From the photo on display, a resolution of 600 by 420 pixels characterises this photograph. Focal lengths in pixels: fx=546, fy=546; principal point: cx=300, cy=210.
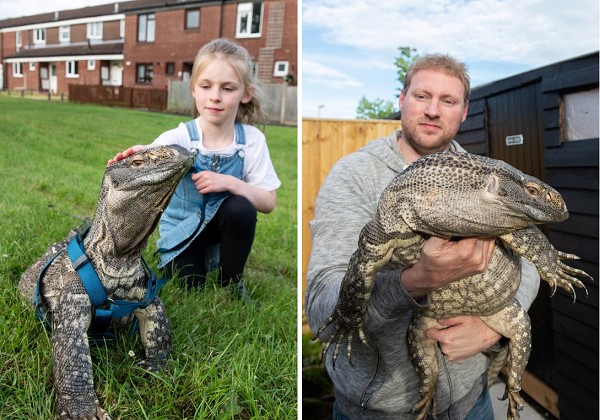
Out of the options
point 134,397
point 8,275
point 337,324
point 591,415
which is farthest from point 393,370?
point 591,415

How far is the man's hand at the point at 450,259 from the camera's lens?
680mm

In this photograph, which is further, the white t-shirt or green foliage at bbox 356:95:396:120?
green foliage at bbox 356:95:396:120

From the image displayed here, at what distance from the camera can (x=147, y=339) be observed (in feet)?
3.30

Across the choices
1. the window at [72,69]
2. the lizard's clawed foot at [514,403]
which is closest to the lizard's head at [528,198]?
the lizard's clawed foot at [514,403]

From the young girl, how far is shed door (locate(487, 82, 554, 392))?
0.59 m

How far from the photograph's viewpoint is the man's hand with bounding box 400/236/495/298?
26.8 inches

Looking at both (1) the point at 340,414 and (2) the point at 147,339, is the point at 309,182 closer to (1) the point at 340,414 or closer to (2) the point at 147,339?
(1) the point at 340,414

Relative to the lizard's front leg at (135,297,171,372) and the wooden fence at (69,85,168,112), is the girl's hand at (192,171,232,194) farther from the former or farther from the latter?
the lizard's front leg at (135,297,171,372)

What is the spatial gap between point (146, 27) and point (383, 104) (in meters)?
0.79

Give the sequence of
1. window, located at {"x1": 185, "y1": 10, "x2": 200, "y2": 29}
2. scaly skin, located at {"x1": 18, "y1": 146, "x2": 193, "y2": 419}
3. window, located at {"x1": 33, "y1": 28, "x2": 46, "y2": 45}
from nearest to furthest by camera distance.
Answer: scaly skin, located at {"x1": 18, "y1": 146, "x2": 193, "y2": 419} → window, located at {"x1": 33, "y1": 28, "x2": 46, "y2": 45} → window, located at {"x1": 185, "y1": 10, "x2": 200, "y2": 29}

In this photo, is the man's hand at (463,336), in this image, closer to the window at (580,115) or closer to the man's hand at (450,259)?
the man's hand at (450,259)

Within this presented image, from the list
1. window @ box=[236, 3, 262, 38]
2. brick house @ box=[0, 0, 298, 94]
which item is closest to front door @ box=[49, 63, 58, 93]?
brick house @ box=[0, 0, 298, 94]

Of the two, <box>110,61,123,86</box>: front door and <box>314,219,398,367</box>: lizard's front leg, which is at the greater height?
<box>110,61,123,86</box>: front door

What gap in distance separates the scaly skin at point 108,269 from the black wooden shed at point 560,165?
696mm
